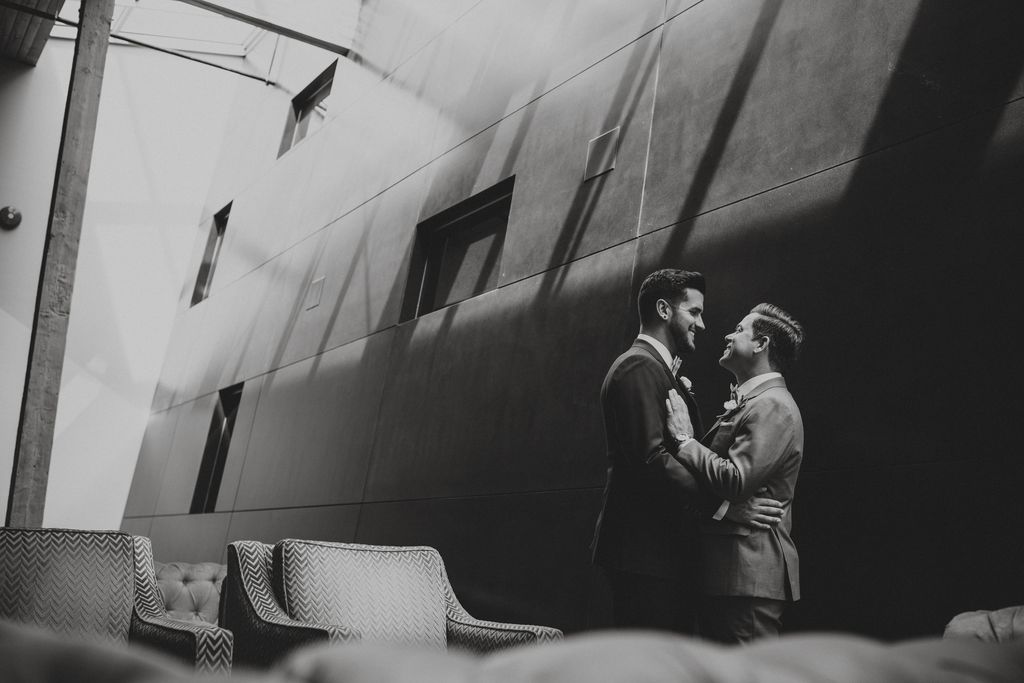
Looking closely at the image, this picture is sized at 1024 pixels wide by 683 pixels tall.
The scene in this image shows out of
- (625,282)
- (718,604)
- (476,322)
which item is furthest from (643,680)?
(476,322)

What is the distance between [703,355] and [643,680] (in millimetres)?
3646

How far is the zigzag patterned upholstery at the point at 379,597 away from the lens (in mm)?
3525

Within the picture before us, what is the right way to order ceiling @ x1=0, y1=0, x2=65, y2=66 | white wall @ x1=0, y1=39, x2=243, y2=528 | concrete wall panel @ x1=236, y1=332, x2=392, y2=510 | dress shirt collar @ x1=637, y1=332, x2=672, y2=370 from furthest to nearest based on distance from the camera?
1. white wall @ x1=0, y1=39, x2=243, y2=528
2. ceiling @ x1=0, y1=0, x2=65, y2=66
3. concrete wall panel @ x1=236, y1=332, x2=392, y2=510
4. dress shirt collar @ x1=637, y1=332, x2=672, y2=370

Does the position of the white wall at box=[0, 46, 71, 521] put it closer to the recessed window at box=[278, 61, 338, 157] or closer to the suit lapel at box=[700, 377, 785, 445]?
the recessed window at box=[278, 61, 338, 157]

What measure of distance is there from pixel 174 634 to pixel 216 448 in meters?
6.41

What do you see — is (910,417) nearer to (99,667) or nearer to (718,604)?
(718,604)

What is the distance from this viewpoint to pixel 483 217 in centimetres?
646

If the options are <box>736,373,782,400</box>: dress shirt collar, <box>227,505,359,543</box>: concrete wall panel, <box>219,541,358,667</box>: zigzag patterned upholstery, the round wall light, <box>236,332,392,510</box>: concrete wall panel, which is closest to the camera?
<box>219,541,358,667</box>: zigzag patterned upholstery

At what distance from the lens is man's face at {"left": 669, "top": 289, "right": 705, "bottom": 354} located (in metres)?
3.50

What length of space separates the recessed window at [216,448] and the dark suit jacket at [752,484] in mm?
6822

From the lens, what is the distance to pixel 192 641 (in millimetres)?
3123

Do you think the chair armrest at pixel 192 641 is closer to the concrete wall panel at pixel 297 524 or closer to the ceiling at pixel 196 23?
the concrete wall panel at pixel 297 524

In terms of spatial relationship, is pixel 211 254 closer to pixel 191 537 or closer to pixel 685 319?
pixel 191 537

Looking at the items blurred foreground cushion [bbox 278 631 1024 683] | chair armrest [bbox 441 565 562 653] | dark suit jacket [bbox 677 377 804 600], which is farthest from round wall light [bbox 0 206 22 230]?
blurred foreground cushion [bbox 278 631 1024 683]
